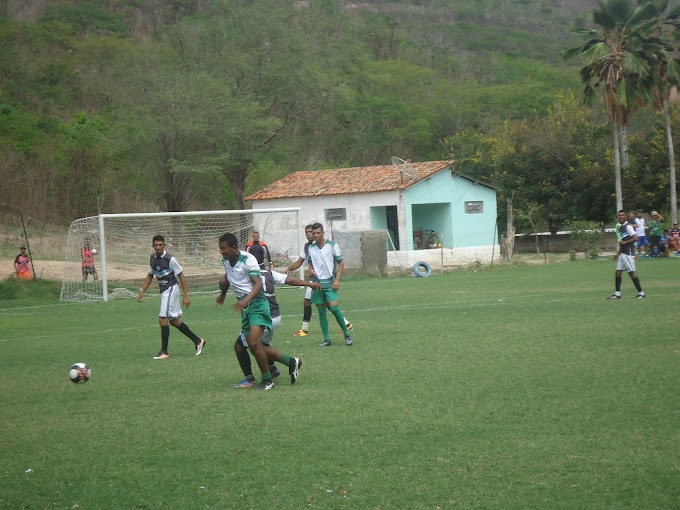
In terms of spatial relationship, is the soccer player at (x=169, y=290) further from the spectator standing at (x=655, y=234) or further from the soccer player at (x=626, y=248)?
the spectator standing at (x=655, y=234)

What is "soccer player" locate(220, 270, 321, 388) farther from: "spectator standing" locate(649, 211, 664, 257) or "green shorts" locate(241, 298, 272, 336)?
"spectator standing" locate(649, 211, 664, 257)

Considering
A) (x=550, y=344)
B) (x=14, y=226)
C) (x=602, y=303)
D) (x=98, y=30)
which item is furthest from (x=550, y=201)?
(x=98, y=30)

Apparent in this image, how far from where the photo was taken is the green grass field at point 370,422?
6621mm

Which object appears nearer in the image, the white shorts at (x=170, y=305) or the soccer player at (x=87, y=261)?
the white shorts at (x=170, y=305)

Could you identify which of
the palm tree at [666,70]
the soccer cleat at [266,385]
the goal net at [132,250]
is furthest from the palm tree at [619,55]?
the soccer cleat at [266,385]

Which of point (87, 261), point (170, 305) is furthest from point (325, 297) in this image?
point (87, 261)

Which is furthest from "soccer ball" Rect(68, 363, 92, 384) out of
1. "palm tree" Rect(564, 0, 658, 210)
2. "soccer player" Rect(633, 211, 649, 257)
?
"palm tree" Rect(564, 0, 658, 210)

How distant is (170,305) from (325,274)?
254 cm

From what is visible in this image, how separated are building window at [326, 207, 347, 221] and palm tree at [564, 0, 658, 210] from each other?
532 inches

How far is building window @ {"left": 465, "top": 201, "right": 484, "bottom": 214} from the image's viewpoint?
1810 inches

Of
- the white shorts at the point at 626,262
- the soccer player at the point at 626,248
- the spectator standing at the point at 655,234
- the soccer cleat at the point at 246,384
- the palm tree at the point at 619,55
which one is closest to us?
the soccer cleat at the point at 246,384

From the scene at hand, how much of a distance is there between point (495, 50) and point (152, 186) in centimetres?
8731

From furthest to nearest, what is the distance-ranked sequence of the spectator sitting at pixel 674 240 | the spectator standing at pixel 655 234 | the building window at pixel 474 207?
1. the building window at pixel 474 207
2. the spectator sitting at pixel 674 240
3. the spectator standing at pixel 655 234

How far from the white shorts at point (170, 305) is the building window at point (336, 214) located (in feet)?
101
